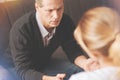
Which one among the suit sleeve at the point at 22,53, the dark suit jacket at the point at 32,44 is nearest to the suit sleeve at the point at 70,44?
the dark suit jacket at the point at 32,44

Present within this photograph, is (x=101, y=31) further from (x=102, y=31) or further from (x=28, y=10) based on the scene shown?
(x=28, y=10)

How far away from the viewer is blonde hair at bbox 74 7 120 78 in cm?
65

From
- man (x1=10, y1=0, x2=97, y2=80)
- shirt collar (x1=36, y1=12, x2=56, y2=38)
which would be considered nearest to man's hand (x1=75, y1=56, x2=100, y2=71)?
man (x1=10, y1=0, x2=97, y2=80)

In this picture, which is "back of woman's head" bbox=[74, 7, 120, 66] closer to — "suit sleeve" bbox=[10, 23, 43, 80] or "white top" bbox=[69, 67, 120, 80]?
"white top" bbox=[69, 67, 120, 80]

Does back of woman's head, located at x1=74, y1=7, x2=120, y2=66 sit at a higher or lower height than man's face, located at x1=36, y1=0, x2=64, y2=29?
lower

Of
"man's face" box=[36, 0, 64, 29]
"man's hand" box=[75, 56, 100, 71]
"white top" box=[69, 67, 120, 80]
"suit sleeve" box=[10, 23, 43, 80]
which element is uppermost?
"man's face" box=[36, 0, 64, 29]

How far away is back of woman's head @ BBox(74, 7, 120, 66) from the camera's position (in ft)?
2.13

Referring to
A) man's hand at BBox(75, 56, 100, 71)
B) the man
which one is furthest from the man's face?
man's hand at BBox(75, 56, 100, 71)

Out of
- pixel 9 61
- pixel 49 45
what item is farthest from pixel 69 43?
pixel 9 61

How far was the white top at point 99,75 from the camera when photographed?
634 millimetres

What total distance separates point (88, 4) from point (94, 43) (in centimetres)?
11

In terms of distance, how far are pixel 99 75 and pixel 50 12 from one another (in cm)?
21

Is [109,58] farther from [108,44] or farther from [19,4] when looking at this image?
[19,4]

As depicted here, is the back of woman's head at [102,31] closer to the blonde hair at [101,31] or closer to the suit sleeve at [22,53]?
the blonde hair at [101,31]
